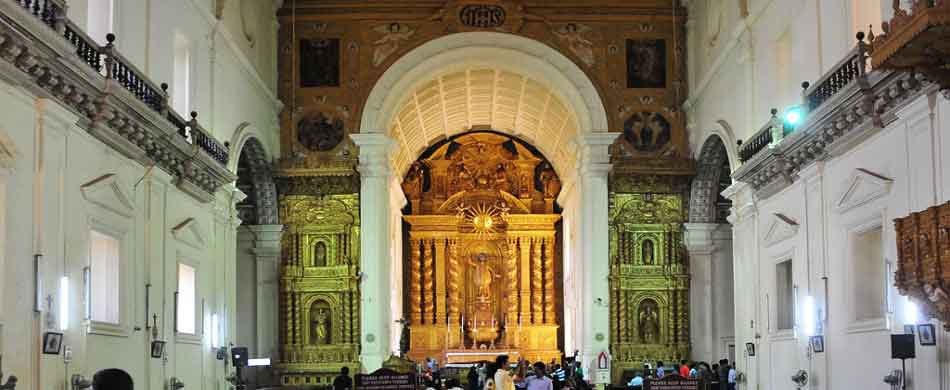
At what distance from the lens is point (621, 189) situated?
34.2 metres

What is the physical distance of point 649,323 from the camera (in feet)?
113

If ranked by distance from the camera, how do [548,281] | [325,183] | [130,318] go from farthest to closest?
[548,281] → [325,183] → [130,318]

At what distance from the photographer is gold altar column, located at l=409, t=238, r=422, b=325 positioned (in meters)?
48.2

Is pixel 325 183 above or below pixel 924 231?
above

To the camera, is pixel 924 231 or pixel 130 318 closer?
pixel 924 231

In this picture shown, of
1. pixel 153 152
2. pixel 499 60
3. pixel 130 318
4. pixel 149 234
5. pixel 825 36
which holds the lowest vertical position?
pixel 130 318

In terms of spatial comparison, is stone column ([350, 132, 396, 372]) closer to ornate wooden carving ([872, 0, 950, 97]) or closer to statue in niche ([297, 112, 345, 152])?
statue in niche ([297, 112, 345, 152])

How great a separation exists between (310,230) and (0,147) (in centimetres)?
1959

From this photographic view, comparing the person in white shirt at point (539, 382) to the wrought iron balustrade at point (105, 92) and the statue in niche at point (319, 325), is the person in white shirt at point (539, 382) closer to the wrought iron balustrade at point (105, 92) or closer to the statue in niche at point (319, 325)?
the wrought iron balustrade at point (105, 92)

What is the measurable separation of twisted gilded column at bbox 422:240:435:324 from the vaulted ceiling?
3.77 m

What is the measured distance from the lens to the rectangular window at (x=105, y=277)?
63.9ft

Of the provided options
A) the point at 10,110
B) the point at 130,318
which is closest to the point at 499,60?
the point at 130,318

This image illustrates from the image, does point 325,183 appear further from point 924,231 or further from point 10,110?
point 924,231

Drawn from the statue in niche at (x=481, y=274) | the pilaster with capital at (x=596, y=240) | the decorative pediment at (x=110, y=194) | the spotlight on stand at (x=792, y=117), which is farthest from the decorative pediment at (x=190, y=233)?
the statue in niche at (x=481, y=274)
